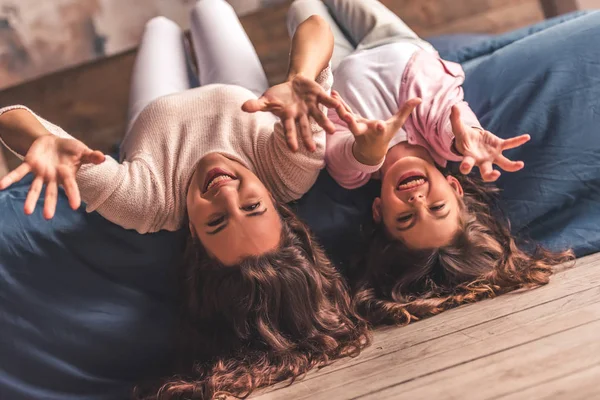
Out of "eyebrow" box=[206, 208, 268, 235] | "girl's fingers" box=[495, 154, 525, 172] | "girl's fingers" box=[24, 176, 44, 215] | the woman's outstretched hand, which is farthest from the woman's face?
"girl's fingers" box=[495, 154, 525, 172]

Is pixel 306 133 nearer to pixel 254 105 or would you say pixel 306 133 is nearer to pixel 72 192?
pixel 254 105

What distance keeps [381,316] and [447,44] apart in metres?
0.94

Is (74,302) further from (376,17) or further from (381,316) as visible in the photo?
(376,17)

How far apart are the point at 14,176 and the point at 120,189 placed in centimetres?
25

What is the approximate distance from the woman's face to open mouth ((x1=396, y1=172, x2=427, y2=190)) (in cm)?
25

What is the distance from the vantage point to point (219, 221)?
3.46 ft

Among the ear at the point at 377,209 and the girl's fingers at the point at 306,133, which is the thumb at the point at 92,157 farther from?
the ear at the point at 377,209

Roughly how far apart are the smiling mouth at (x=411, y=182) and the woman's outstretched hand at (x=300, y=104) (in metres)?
0.24

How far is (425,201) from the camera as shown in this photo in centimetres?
110

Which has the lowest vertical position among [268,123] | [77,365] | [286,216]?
[77,365]

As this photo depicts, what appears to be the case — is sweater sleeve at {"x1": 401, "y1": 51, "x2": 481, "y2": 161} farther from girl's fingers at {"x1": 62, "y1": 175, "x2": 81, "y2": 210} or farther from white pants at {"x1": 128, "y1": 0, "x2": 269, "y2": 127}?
girl's fingers at {"x1": 62, "y1": 175, "x2": 81, "y2": 210}

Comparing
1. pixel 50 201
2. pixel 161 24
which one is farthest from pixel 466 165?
pixel 161 24

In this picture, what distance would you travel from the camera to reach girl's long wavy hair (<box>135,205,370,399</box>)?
1022 mm

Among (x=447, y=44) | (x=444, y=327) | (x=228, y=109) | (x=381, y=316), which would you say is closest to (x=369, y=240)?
Answer: (x=381, y=316)
